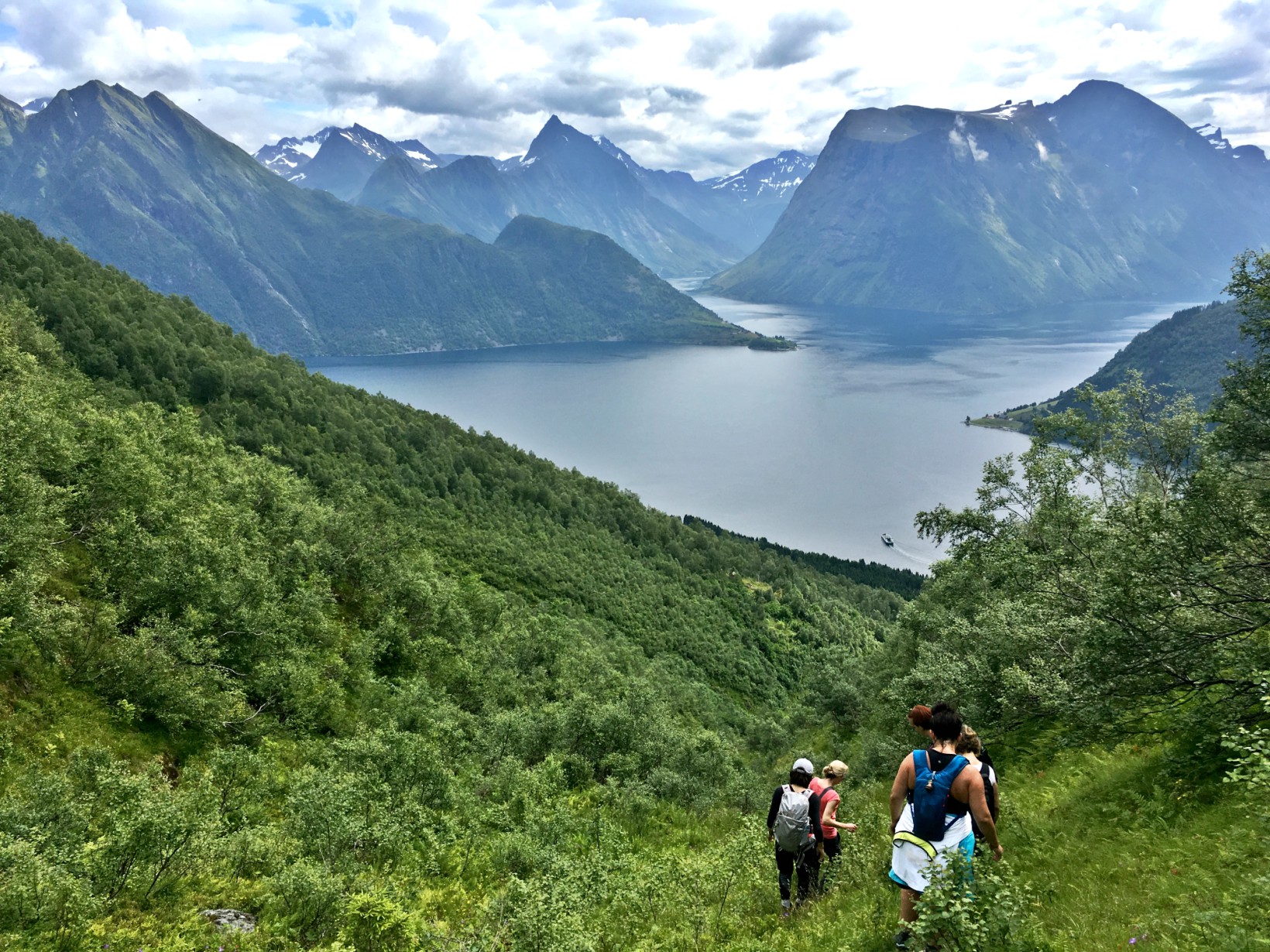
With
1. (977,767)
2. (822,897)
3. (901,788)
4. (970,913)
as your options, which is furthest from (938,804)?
(822,897)

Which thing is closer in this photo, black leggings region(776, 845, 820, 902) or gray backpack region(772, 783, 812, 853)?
gray backpack region(772, 783, 812, 853)

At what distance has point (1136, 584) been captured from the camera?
11.4 metres

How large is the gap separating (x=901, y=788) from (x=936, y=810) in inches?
16.6

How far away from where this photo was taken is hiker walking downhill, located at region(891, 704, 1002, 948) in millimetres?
7332

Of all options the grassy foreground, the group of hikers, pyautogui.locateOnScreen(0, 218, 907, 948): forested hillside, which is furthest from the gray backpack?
pyautogui.locateOnScreen(0, 218, 907, 948): forested hillside

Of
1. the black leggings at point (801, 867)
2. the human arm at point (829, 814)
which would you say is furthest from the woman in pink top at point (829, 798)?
the black leggings at point (801, 867)

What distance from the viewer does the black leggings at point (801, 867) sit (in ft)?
33.4

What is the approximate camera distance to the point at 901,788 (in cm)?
770

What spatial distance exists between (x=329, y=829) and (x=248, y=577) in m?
15.6

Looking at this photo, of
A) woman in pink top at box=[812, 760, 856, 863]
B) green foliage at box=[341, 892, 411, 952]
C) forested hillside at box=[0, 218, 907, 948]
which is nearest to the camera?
woman in pink top at box=[812, 760, 856, 863]

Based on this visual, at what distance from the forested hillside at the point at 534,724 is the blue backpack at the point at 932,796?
21.5 inches

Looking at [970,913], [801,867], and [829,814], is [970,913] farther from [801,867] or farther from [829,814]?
[801,867]

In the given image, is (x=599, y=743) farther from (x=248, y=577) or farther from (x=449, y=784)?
(x=248, y=577)

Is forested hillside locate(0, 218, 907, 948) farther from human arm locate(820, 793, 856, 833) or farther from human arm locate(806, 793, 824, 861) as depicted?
human arm locate(820, 793, 856, 833)
